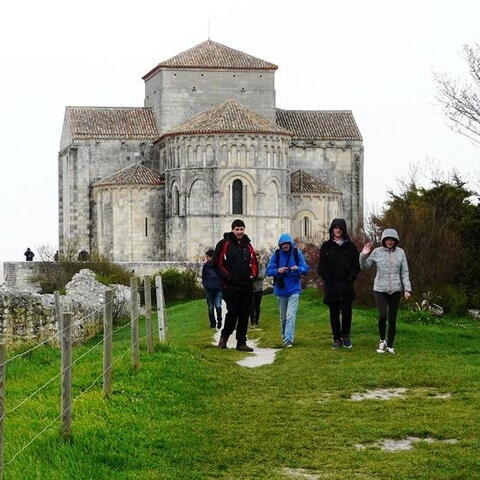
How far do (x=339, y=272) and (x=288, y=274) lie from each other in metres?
1.07

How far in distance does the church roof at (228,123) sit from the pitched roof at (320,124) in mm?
4537

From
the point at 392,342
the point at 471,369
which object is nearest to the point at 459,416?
the point at 471,369

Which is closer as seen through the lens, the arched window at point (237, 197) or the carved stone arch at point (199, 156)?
the carved stone arch at point (199, 156)

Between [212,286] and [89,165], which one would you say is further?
[89,165]

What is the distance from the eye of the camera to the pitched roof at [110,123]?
2611 inches

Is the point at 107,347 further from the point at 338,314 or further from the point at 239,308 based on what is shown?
the point at 338,314

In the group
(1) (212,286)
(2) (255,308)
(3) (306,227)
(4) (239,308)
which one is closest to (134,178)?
(3) (306,227)

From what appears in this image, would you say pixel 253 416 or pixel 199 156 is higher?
pixel 199 156

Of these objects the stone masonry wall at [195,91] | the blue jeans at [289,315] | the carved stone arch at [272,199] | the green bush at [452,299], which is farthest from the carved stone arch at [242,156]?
the blue jeans at [289,315]

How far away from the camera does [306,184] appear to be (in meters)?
64.9

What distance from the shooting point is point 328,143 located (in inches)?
2667

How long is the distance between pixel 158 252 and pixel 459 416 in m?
52.0

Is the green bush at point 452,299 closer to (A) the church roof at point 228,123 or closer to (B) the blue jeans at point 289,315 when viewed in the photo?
(B) the blue jeans at point 289,315

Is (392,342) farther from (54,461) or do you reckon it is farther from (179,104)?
(179,104)
